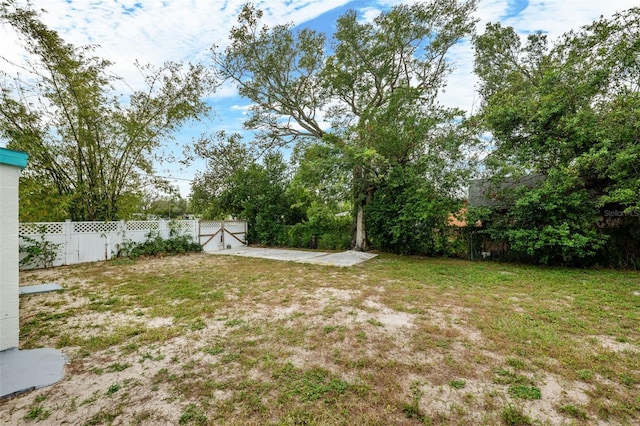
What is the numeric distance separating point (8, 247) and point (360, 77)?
10.1 metres

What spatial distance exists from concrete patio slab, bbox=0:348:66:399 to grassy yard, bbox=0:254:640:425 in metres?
0.11

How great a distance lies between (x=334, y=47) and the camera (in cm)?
1000

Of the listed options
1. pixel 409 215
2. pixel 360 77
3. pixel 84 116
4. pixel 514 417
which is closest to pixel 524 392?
pixel 514 417

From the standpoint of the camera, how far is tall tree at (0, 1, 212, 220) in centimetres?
629

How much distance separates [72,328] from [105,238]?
5960 millimetres

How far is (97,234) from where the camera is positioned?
788cm

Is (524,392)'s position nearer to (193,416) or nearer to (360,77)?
(193,416)

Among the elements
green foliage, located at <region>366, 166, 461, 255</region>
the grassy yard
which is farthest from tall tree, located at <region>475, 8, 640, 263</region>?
the grassy yard

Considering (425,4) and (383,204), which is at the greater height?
(425,4)

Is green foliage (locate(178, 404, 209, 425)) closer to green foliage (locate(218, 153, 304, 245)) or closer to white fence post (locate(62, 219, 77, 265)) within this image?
white fence post (locate(62, 219, 77, 265))

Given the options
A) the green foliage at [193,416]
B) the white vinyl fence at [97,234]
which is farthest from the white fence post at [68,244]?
the green foliage at [193,416]

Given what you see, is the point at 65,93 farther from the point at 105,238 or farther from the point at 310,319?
the point at 310,319

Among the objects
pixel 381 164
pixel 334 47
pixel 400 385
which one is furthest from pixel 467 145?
pixel 400 385

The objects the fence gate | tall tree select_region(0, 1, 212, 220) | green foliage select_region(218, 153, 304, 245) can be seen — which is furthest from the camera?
green foliage select_region(218, 153, 304, 245)
